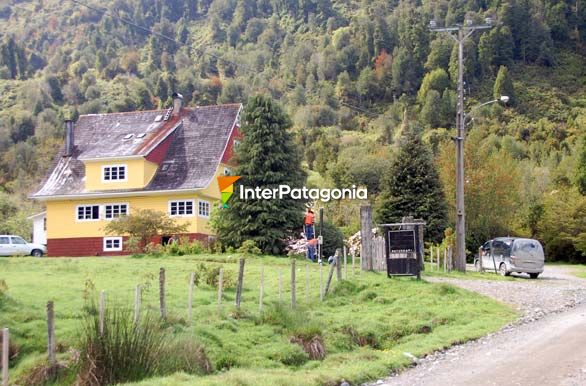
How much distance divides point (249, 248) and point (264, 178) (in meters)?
3.85

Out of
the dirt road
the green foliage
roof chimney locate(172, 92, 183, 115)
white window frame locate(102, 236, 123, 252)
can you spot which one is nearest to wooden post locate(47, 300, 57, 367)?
the dirt road

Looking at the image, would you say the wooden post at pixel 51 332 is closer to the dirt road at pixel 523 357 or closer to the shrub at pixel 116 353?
the shrub at pixel 116 353

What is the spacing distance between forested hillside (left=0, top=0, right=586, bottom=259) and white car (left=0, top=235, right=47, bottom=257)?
18727 mm

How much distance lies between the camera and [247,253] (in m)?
37.1

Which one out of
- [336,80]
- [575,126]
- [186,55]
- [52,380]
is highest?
[186,55]

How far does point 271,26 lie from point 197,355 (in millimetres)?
179905

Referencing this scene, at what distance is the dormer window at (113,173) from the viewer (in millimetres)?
46719

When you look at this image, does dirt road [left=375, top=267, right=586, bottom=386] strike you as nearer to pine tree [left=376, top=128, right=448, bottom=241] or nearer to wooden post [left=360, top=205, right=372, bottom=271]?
wooden post [left=360, top=205, right=372, bottom=271]

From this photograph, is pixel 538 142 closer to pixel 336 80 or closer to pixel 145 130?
pixel 336 80

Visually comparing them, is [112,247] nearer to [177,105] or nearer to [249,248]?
[177,105]

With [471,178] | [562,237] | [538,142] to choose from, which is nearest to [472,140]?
[471,178]

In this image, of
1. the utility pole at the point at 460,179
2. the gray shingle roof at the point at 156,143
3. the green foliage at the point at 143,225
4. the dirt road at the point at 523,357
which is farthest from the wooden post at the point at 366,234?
the gray shingle roof at the point at 156,143

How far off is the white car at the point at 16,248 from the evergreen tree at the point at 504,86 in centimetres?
8466

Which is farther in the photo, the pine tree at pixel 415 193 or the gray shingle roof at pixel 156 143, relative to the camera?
the pine tree at pixel 415 193
